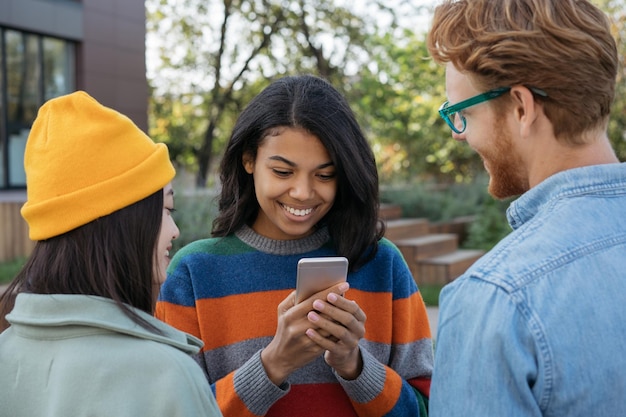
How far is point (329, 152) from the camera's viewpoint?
2098mm

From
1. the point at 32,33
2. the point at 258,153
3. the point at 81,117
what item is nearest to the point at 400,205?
the point at 32,33

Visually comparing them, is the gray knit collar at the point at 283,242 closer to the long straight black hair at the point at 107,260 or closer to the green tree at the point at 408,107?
the long straight black hair at the point at 107,260

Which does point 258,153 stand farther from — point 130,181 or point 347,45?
point 347,45

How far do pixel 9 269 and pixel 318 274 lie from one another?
6620 mm

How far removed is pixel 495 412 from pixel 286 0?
16493mm

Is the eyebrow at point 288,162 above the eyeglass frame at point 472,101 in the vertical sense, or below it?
below

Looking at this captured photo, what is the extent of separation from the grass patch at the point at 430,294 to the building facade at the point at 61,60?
A: 7.25m

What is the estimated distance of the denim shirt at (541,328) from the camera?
43.7 inches

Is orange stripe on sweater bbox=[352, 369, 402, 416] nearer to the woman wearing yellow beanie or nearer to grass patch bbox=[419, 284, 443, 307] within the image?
the woman wearing yellow beanie

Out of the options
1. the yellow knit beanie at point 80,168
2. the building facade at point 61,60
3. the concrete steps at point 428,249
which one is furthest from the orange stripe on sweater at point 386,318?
the building facade at point 61,60

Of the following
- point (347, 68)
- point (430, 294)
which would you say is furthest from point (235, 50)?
point (430, 294)

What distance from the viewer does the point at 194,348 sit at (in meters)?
1.48

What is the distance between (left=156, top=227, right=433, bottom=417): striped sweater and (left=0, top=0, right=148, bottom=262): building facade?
1108 centimetres

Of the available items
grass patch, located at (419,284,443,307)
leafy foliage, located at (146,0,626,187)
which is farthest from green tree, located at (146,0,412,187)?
grass patch, located at (419,284,443,307)
